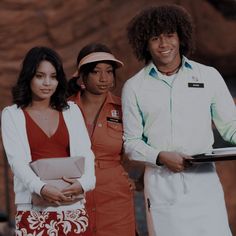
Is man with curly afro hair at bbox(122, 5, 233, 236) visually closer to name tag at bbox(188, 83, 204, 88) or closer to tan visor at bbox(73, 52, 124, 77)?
name tag at bbox(188, 83, 204, 88)

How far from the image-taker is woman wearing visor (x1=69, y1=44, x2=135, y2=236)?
4145 millimetres

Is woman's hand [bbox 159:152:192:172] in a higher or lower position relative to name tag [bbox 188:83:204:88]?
lower

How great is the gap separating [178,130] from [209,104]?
203mm

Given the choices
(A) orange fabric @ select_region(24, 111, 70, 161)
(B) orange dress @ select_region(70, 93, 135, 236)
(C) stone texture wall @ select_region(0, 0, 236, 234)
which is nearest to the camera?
(A) orange fabric @ select_region(24, 111, 70, 161)

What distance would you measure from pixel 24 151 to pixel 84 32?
390 cm

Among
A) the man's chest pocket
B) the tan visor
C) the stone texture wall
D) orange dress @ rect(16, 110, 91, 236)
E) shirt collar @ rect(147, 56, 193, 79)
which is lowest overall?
orange dress @ rect(16, 110, 91, 236)

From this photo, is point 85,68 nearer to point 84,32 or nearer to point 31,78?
point 31,78

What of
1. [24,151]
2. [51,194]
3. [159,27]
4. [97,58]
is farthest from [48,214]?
[159,27]

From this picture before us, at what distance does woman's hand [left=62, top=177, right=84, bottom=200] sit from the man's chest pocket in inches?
21.8

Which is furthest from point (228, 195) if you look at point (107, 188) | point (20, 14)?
point (107, 188)

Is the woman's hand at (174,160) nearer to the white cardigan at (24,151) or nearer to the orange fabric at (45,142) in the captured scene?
the white cardigan at (24,151)

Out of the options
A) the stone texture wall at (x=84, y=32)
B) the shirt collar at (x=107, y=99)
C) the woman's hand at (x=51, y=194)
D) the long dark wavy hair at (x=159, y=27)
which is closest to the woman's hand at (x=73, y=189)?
the woman's hand at (x=51, y=194)

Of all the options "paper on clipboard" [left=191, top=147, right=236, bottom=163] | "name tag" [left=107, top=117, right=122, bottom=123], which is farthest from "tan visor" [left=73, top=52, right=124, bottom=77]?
A: "paper on clipboard" [left=191, top=147, right=236, bottom=163]

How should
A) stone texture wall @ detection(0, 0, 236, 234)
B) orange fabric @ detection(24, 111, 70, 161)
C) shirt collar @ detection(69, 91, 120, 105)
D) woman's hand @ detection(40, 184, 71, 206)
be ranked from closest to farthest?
woman's hand @ detection(40, 184, 71, 206), orange fabric @ detection(24, 111, 70, 161), shirt collar @ detection(69, 91, 120, 105), stone texture wall @ detection(0, 0, 236, 234)
